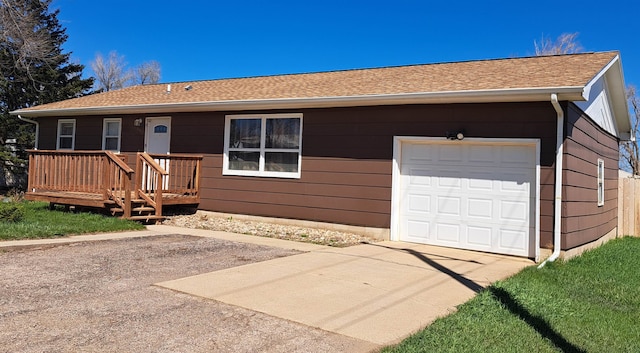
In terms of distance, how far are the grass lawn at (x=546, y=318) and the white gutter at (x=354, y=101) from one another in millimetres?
2607

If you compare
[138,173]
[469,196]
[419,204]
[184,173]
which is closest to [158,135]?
[184,173]

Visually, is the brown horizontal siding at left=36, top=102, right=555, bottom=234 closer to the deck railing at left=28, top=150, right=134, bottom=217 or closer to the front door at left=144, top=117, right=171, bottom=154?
the front door at left=144, top=117, right=171, bottom=154

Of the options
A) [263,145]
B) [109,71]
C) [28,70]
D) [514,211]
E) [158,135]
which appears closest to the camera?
[514,211]

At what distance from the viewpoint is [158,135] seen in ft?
39.9

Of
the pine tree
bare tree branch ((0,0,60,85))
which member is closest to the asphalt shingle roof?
bare tree branch ((0,0,60,85))

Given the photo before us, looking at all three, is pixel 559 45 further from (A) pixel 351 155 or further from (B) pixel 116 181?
(B) pixel 116 181

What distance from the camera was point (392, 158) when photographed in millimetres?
8938

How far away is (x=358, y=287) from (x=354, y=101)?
463 centimetres

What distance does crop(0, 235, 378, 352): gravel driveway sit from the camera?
3365mm

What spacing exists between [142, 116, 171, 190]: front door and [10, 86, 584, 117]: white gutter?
0.37 m

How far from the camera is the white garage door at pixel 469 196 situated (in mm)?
7848

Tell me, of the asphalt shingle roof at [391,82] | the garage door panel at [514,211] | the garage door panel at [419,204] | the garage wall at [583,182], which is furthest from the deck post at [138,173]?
the garage wall at [583,182]

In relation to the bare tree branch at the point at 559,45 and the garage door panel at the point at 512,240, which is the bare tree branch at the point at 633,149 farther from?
the garage door panel at the point at 512,240

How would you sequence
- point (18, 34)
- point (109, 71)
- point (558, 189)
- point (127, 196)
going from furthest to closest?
point (109, 71) < point (18, 34) < point (127, 196) < point (558, 189)
